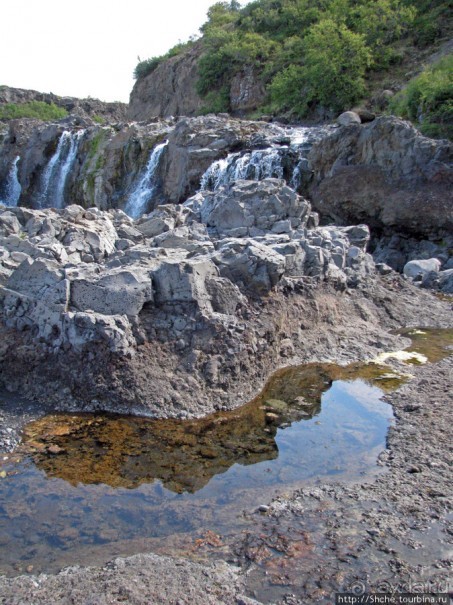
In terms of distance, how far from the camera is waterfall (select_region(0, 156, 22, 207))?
113ft

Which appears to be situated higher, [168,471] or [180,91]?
[180,91]

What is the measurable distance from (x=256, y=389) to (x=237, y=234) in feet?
16.4

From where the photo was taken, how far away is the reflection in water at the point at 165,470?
5.21 metres

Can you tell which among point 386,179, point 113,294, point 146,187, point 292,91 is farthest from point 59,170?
point 113,294

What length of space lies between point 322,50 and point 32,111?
3683 centimetres

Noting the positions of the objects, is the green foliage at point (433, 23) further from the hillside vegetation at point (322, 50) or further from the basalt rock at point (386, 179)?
the basalt rock at point (386, 179)

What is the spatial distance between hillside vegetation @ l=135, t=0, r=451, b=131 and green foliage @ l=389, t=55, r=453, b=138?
11 centimetres

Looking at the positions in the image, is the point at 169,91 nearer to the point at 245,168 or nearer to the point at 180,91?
the point at 180,91

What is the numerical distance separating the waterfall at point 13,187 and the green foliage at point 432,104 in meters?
23.3

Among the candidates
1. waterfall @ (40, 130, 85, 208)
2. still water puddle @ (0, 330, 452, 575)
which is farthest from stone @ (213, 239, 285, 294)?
waterfall @ (40, 130, 85, 208)

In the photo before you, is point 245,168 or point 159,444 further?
point 245,168

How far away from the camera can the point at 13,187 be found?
3481 cm

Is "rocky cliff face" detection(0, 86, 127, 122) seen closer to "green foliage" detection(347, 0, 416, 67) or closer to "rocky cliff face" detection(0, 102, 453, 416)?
"green foliage" detection(347, 0, 416, 67)

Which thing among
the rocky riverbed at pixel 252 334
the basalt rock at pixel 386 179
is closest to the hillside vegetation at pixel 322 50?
the basalt rock at pixel 386 179
